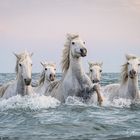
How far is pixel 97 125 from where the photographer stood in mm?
10375

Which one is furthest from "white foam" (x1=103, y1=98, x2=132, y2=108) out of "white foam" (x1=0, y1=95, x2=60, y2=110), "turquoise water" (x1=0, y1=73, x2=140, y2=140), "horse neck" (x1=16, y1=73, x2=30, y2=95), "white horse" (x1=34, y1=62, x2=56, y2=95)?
"white horse" (x1=34, y1=62, x2=56, y2=95)

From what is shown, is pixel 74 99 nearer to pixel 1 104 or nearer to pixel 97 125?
pixel 1 104

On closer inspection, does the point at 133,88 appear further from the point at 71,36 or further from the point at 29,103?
the point at 29,103

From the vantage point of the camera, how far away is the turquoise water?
30.3ft

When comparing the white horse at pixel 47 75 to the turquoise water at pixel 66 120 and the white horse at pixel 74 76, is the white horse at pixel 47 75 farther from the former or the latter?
the turquoise water at pixel 66 120

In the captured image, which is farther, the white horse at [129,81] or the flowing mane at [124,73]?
the flowing mane at [124,73]

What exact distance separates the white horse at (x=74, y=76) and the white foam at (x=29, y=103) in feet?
1.21

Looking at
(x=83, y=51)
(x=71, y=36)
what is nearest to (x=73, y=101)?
(x=83, y=51)

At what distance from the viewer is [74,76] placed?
14.3 m

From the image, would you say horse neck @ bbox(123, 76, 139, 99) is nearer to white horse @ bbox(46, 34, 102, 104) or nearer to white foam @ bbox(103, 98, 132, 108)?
white foam @ bbox(103, 98, 132, 108)

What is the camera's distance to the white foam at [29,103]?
45.2ft

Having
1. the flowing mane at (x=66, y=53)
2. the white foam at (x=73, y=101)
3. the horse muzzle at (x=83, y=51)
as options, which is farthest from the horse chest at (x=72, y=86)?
the horse muzzle at (x=83, y=51)

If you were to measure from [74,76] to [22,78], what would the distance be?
1.42m

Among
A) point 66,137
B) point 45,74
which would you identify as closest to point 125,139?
point 66,137
